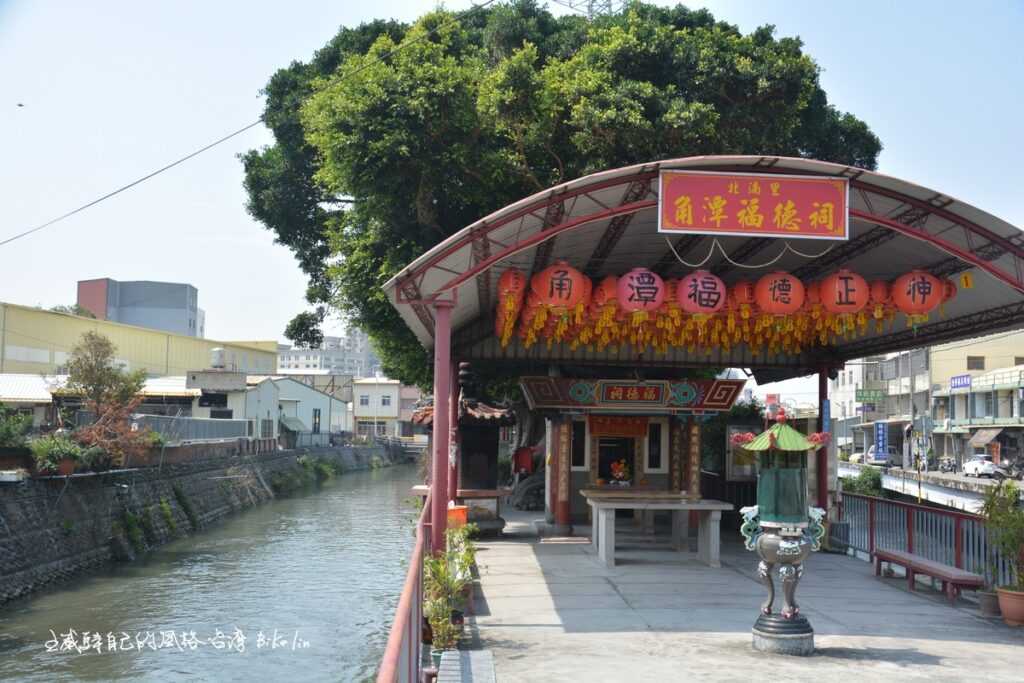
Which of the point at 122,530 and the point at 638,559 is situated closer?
the point at 638,559

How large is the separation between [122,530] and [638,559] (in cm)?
1345

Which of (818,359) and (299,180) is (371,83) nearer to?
(299,180)

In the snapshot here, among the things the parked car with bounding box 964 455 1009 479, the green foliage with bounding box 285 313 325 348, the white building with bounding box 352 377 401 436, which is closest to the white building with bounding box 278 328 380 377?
the white building with bounding box 352 377 401 436

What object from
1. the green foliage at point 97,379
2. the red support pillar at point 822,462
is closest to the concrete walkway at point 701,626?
the red support pillar at point 822,462

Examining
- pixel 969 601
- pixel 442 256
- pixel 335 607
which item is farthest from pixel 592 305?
pixel 335 607

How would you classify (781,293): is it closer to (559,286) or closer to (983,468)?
(559,286)

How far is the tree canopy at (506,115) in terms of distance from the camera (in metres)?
→ 18.2

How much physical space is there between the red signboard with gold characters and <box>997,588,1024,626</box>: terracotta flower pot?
3957 mm

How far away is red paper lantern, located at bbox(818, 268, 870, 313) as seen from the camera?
36.5 feet

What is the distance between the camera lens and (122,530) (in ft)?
69.8

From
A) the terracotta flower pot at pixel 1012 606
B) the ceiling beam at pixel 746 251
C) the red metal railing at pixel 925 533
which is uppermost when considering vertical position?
the ceiling beam at pixel 746 251

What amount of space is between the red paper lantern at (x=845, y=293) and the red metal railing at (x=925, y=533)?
277cm

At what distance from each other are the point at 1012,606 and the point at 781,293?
13.8ft

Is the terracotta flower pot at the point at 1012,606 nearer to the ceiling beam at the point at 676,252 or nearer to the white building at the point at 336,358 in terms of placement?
the ceiling beam at the point at 676,252
